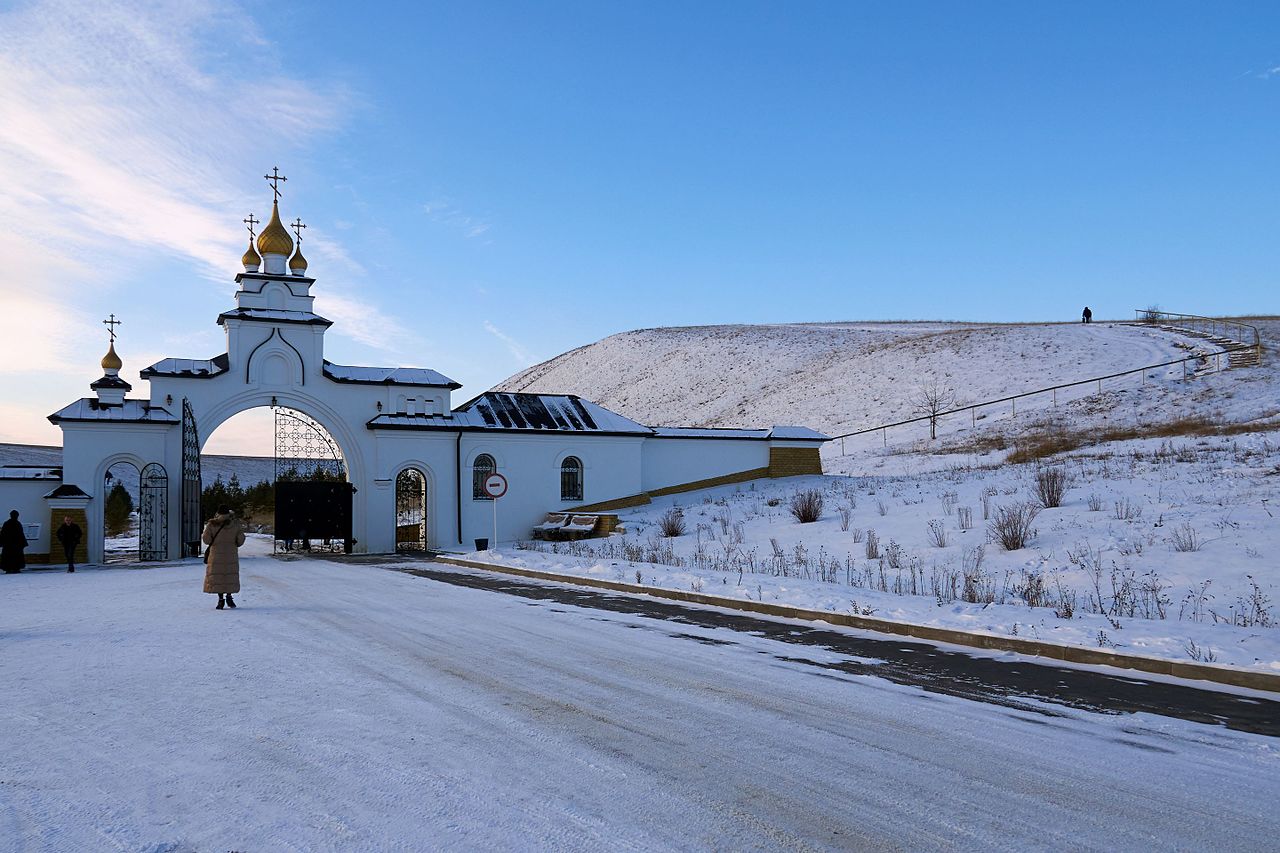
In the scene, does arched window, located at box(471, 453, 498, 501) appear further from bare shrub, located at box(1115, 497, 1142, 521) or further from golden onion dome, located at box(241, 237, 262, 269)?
bare shrub, located at box(1115, 497, 1142, 521)

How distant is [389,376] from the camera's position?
3125 centimetres

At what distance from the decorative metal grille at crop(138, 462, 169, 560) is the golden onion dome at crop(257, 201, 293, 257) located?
788 centimetres

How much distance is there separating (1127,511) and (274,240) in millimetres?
26063

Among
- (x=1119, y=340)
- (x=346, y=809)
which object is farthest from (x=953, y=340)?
(x=346, y=809)

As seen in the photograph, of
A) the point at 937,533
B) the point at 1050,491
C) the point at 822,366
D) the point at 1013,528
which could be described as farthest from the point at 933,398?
the point at 1013,528

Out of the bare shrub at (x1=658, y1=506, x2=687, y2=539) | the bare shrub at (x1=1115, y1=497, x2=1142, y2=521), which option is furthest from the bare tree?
the bare shrub at (x1=1115, y1=497, x2=1142, y2=521)

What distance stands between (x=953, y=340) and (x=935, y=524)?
68031 mm

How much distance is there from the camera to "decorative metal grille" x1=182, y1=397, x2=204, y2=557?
88.8 ft

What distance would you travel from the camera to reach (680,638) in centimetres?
1041

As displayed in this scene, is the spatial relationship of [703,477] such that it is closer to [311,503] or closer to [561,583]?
[311,503]

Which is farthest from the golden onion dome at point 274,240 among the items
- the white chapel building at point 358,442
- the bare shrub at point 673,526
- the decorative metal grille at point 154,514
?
the bare shrub at point 673,526

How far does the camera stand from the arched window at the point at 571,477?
33.6m

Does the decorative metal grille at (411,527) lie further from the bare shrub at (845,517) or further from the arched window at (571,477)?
the bare shrub at (845,517)

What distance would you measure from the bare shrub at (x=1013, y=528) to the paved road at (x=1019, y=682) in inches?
274
